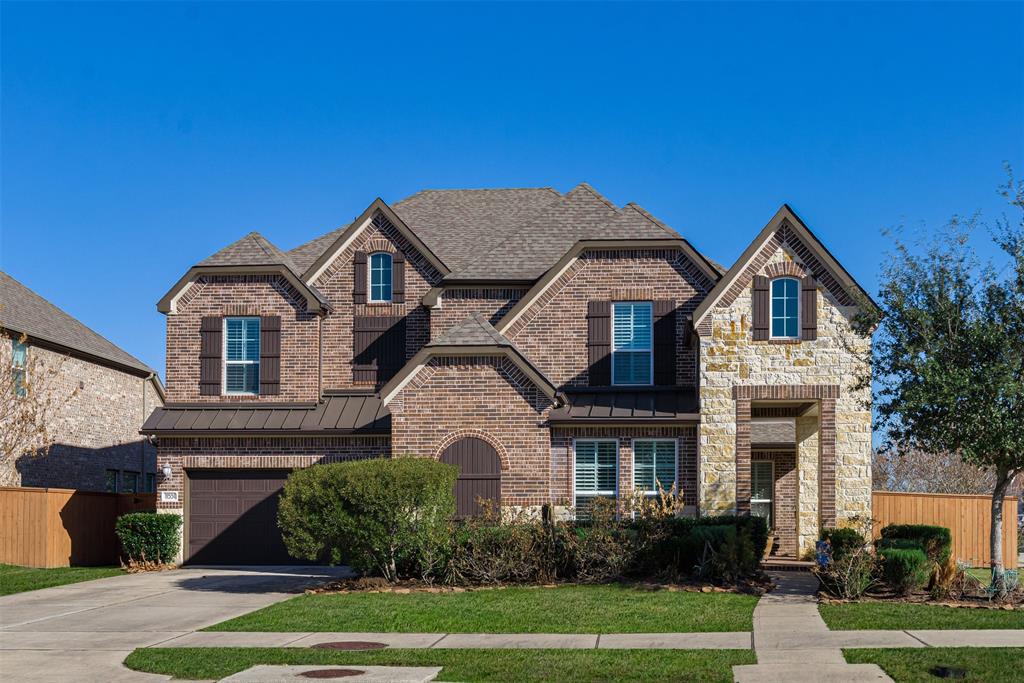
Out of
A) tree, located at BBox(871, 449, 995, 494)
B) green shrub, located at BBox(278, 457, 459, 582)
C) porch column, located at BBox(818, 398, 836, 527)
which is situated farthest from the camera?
tree, located at BBox(871, 449, 995, 494)

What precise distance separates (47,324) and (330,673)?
80.0ft

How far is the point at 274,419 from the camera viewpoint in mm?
25328

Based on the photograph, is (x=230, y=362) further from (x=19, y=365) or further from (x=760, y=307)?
(x=760, y=307)

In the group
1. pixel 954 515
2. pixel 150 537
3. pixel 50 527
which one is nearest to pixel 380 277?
pixel 150 537

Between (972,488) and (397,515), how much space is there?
88.0 ft

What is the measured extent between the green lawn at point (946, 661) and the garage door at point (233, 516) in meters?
15.9

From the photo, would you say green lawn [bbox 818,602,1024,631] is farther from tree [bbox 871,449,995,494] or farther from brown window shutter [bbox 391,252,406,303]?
tree [bbox 871,449,995,494]

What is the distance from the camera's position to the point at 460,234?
97.8 feet

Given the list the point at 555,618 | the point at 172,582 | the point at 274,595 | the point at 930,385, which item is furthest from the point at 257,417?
the point at 930,385

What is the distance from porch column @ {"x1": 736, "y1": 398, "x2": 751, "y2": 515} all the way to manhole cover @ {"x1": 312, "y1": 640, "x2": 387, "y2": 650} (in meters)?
10.6

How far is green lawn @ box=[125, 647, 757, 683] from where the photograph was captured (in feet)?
38.8

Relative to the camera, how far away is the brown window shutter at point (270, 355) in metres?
26.1

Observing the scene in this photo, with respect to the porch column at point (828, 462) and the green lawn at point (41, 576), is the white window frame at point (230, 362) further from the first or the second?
the porch column at point (828, 462)

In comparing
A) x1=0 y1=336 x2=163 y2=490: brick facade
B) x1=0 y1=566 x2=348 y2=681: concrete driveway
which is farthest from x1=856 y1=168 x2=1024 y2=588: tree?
x1=0 y1=336 x2=163 y2=490: brick facade
